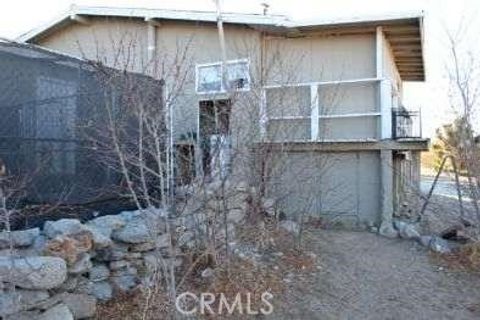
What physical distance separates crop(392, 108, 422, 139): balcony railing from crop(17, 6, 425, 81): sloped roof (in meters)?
1.59

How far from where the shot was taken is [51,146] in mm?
5520

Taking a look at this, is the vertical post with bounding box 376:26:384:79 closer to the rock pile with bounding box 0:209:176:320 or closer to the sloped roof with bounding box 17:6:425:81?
the sloped roof with bounding box 17:6:425:81

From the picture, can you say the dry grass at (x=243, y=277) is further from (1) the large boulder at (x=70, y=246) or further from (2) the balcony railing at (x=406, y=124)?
(2) the balcony railing at (x=406, y=124)

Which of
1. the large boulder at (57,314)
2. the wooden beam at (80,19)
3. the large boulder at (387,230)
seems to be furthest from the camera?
the wooden beam at (80,19)

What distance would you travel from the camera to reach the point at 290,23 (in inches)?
385

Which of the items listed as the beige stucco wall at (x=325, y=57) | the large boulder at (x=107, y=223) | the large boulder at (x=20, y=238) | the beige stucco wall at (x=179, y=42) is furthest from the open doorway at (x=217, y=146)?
the beige stucco wall at (x=325, y=57)

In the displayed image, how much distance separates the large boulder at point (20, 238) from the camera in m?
4.52

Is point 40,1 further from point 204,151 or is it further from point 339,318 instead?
point 339,318

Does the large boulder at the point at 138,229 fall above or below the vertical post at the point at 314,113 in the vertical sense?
below

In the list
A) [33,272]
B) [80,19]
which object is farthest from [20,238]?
[80,19]

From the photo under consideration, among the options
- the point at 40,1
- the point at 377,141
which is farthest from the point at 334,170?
the point at 40,1

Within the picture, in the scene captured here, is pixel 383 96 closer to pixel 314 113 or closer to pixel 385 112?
pixel 385 112

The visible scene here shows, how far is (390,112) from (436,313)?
4774mm

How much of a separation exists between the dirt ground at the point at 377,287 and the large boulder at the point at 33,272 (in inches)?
89.5
